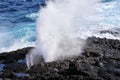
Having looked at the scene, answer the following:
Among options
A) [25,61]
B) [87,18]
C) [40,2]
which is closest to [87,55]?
[25,61]

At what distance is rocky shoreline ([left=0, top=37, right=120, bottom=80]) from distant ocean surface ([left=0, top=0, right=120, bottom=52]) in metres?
4.77

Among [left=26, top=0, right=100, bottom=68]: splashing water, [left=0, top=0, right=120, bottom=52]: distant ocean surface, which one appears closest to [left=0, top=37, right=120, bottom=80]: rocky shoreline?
[left=26, top=0, right=100, bottom=68]: splashing water

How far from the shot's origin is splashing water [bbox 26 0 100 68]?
16.2 metres

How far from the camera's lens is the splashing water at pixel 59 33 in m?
16.2

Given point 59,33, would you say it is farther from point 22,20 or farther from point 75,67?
point 22,20

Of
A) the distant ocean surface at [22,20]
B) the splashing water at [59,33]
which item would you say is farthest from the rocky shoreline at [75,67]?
the distant ocean surface at [22,20]

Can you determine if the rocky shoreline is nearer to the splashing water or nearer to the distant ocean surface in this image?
the splashing water

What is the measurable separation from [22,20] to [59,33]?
1051 cm

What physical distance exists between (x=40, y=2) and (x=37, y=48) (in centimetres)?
1849

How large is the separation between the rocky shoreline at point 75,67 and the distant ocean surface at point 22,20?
4.77m

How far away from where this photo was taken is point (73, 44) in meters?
17.4

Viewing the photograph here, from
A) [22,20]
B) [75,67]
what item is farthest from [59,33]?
[22,20]

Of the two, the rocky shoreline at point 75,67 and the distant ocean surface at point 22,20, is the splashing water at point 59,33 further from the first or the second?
the distant ocean surface at point 22,20

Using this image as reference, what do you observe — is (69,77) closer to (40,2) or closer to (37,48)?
(37,48)
